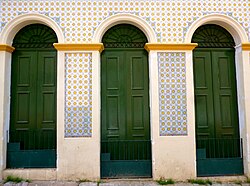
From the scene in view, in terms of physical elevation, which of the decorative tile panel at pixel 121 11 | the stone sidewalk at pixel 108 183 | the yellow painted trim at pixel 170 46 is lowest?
the stone sidewalk at pixel 108 183

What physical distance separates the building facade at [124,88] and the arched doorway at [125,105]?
26 millimetres

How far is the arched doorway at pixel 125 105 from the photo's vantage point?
242 inches

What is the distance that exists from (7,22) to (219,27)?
5.46 metres

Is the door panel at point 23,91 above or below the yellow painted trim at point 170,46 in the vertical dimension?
below

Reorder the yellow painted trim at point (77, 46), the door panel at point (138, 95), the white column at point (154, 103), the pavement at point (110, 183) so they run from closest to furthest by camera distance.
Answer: the pavement at point (110, 183)
the white column at point (154, 103)
the yellow painted trim at point (77, 46)
the door panel at point (138, 95)

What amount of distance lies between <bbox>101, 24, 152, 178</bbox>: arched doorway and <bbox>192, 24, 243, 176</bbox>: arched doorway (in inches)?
53.7

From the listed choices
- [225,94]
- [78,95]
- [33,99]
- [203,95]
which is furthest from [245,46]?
[33,99]

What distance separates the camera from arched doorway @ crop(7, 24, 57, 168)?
617cm

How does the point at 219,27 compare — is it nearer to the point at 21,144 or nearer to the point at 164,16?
the point at 164,16

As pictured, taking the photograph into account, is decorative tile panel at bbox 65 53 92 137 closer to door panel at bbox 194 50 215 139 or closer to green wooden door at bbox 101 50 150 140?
green wooden door at bbox 101 50 150 140

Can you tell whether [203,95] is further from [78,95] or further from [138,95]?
[78,95]

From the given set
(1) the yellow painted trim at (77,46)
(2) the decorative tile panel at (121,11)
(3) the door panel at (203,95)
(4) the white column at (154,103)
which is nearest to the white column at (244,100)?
(3) the door panel at (203,95)

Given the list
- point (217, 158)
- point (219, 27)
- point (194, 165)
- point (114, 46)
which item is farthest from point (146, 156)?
point (219, 27)

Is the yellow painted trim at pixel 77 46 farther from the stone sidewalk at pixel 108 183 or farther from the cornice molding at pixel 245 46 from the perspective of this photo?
the cornice molding at pixel 245 46
